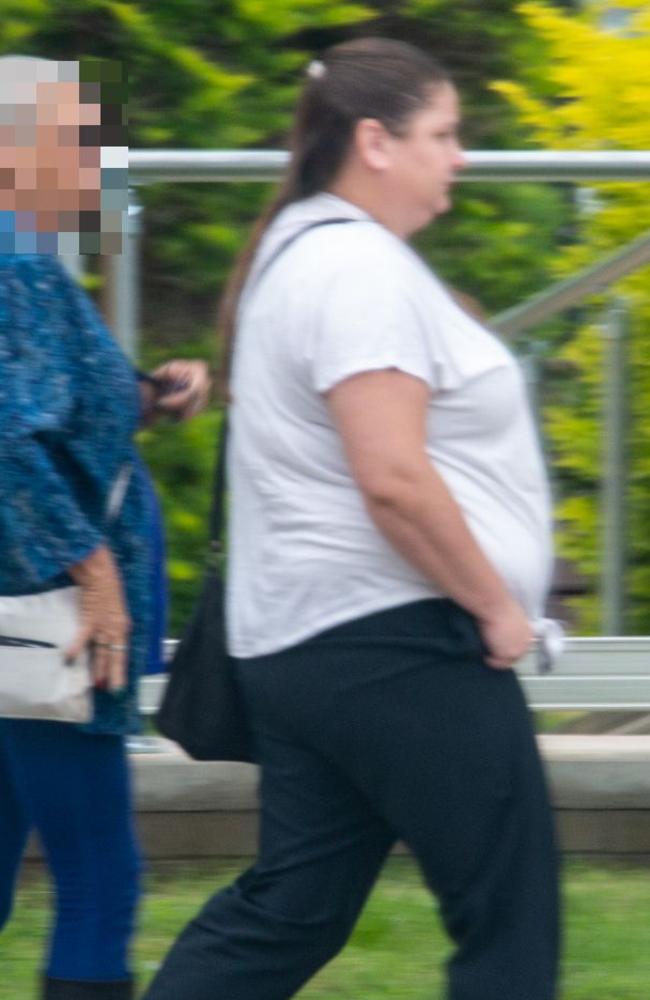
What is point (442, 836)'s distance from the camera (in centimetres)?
280

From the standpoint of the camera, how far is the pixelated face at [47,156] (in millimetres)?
2920

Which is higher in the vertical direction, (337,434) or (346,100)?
(346,100)

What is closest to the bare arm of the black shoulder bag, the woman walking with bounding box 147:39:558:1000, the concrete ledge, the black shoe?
the woman walking with bounding box 147:39:558:1000

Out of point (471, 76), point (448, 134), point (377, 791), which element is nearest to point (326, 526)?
point (377, 791)

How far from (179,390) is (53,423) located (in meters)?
0.52

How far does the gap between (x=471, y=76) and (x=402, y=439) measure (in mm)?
4460

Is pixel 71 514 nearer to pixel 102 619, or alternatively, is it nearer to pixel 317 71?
pixel 102 619

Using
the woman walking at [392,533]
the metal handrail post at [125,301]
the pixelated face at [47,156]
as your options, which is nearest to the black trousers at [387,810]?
the woman walking at [392,533]

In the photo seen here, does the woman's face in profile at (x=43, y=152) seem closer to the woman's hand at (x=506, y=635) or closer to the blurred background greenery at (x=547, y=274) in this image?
the woman's hand at (x=506, y=635)

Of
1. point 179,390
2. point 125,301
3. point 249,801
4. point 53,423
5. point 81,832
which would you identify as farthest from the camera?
point 125,301

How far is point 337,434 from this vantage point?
2.72 m

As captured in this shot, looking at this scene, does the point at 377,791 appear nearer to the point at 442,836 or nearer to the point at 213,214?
the point at 442,836

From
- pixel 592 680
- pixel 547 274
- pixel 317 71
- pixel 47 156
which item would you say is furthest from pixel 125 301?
pixel 317 71

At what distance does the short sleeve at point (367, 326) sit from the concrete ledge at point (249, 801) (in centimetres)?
174
